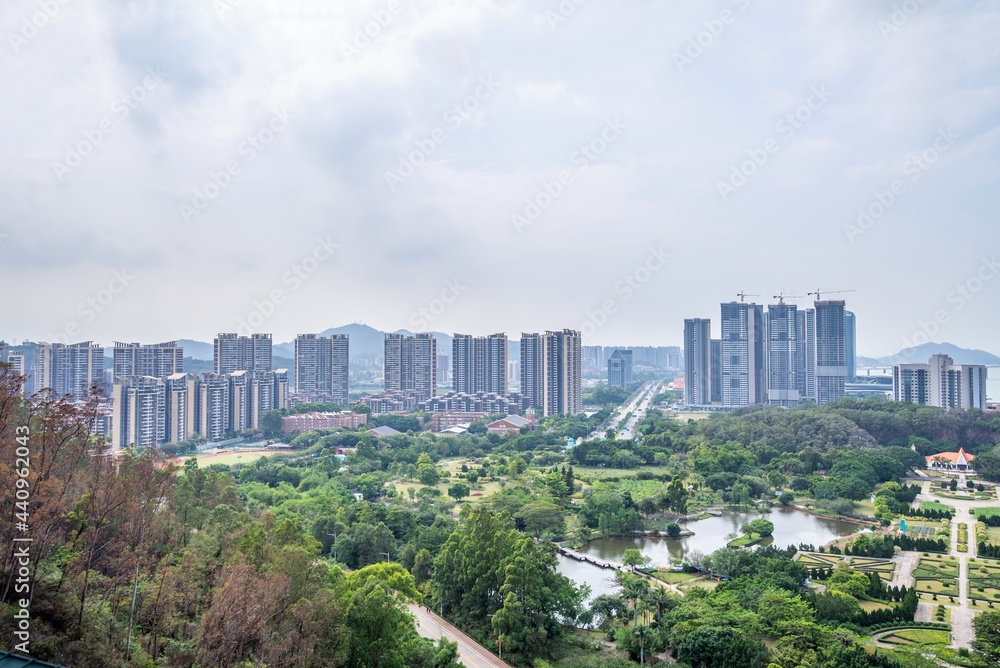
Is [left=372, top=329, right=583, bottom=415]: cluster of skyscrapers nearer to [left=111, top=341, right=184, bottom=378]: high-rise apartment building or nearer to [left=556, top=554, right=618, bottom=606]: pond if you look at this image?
[left=111, top=341, right=184, bottom=378]: high-rise apartment building

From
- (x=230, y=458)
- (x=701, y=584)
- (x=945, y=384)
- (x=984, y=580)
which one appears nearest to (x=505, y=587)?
(x=701, y=584)

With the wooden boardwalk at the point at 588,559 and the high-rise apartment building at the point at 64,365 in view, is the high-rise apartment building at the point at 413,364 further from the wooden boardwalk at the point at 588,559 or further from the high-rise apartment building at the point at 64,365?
the wooden boardwalk at the point at 588,559

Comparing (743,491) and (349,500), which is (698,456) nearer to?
(743,491)

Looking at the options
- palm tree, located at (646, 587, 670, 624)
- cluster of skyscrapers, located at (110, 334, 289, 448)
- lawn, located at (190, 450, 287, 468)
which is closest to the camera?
palm tree, located at (646, 587, 670, 624)

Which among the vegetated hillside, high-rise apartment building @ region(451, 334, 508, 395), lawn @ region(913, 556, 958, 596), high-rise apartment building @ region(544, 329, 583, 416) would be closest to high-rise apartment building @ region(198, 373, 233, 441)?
high-rise apartment building @ region(451, 334, 508, 395)

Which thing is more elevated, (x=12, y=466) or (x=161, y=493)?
(x=12, y=466)

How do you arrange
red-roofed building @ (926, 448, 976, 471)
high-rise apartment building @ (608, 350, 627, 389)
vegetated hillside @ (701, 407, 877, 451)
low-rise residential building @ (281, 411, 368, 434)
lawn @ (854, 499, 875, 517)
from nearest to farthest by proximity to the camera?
lawn @ (854, 499, 875, 517) → red-roofed building @ (926, 448, 976, 471) → vegetated hillside @ (701, 407, 877, 451) → low-rise residential building @ (281, 411, 368, 434) → high-rise apartment building @ (608, 350, 627, 389)

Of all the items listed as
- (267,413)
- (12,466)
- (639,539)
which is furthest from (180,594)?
(267,413)

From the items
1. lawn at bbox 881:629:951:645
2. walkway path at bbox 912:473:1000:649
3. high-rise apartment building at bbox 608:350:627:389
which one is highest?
high-rise apartment building at bbox 608:350:627:389
